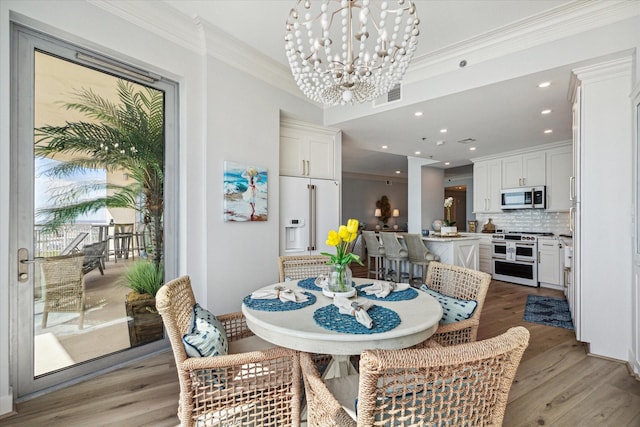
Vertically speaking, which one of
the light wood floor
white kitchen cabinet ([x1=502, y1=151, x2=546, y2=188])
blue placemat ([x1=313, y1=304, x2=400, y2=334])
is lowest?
the light wood floor

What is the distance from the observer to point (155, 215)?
2701 mm

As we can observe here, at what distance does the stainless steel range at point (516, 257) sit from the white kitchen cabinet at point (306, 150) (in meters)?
3.83

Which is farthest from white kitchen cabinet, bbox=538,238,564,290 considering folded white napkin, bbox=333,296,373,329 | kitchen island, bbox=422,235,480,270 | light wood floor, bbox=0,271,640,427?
folded white napkin, bbox=333,296,373,329

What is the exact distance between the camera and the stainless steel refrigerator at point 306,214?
384 cm

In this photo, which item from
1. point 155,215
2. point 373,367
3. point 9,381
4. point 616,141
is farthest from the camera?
point 155,215

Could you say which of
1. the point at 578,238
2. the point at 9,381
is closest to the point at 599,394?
the point at 578,238

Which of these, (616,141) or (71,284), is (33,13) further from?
(616,141)

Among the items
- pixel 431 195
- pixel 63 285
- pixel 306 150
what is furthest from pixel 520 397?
pixel 431 195

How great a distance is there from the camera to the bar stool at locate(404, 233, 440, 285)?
15.1 ft

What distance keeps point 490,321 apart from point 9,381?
4.27 meters

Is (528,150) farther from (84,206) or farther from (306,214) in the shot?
(84,206)

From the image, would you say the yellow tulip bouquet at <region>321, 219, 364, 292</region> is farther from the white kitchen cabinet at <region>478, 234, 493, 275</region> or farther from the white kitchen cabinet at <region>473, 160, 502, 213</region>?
the white kitchen cabinet at <region>473, 160, 502, 213</region>

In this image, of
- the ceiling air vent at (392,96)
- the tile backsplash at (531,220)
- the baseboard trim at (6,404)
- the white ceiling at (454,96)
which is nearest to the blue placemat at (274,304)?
the baseboard trim at (6,404)

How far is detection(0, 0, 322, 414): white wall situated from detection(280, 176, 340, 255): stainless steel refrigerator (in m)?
0.32
